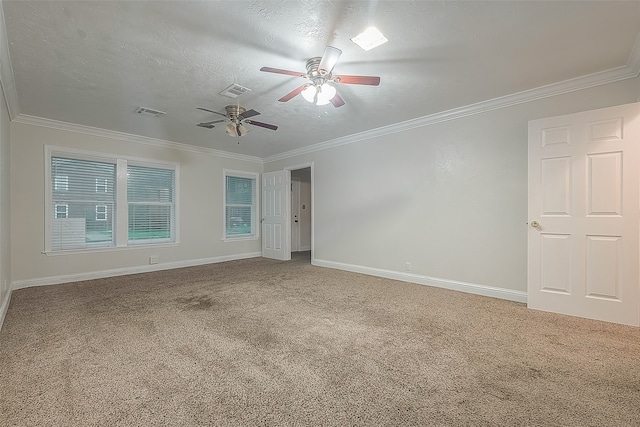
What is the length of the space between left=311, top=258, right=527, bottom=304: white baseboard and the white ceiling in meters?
2.35

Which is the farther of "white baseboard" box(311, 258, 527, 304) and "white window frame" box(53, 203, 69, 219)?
"white window frame" box(53, 203, 69, 219)

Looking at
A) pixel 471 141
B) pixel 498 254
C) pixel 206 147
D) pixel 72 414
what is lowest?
pixel 72 414

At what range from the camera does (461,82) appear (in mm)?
3053

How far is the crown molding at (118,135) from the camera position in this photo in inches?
159

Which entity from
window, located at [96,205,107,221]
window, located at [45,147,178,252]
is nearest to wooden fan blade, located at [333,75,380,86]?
window, located at [45,147,178,252]

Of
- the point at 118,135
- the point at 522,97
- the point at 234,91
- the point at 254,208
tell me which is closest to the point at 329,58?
the point at 234,91

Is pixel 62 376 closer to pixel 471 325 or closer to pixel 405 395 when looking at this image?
pixel 405 395

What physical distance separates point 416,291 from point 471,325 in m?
1.16

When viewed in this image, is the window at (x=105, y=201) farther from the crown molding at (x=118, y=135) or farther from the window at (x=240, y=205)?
the window at (x=240, y=205)

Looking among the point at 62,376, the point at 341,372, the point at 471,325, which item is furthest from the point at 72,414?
the point at 471,325

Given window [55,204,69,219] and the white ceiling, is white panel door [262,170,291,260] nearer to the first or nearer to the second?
the white ceiling

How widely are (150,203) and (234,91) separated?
10.5 feet

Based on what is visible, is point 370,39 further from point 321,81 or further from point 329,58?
point 321,81

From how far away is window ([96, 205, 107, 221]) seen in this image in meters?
4.71
